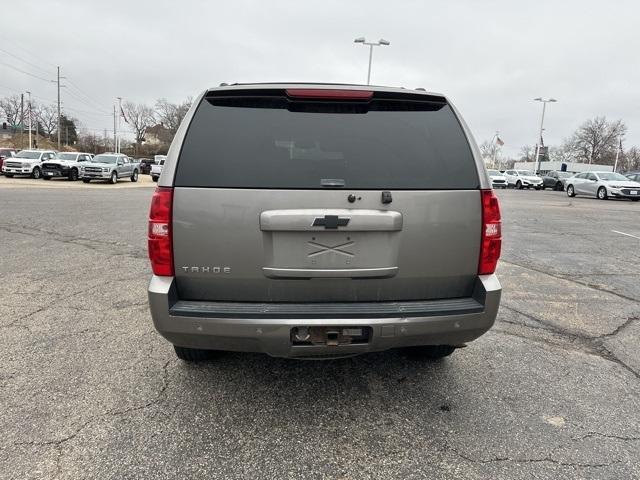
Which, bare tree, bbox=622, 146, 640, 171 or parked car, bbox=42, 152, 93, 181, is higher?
bare tree, bbox=622, 146, 640, 171

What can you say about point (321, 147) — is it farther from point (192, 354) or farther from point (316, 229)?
point (192, 354)

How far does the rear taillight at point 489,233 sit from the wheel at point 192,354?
6.72ft

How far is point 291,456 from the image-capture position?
238 centimetres

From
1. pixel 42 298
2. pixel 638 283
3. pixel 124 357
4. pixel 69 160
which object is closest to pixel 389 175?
pixel 124 357

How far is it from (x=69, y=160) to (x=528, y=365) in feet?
109

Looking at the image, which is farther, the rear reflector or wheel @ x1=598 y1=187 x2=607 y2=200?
wheel @ x1=598 y1=187 x2=607 y2=200

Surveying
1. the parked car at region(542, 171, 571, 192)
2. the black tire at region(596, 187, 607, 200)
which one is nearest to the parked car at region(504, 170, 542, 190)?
the parked car at region(542, 171, 571, 192)

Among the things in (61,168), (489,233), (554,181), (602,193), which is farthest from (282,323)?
(554,181)

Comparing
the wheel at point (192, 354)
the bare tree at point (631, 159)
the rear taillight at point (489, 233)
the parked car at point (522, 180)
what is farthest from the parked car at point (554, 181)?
the bare tree at point (631, 159)

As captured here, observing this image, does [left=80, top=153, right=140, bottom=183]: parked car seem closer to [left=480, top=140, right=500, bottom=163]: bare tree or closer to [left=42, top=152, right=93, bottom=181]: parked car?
[left=42, top=152, right=93, bottom=181]: parked car

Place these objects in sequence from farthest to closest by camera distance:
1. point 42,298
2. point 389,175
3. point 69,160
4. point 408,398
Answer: point 69,160 → point 42,298 → point 408,398 → point 389,175

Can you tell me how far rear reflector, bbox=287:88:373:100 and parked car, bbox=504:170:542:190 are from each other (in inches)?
1671

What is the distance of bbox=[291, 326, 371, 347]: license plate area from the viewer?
2.42m

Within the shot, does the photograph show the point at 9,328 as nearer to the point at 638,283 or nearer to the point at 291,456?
the point at 291,456
